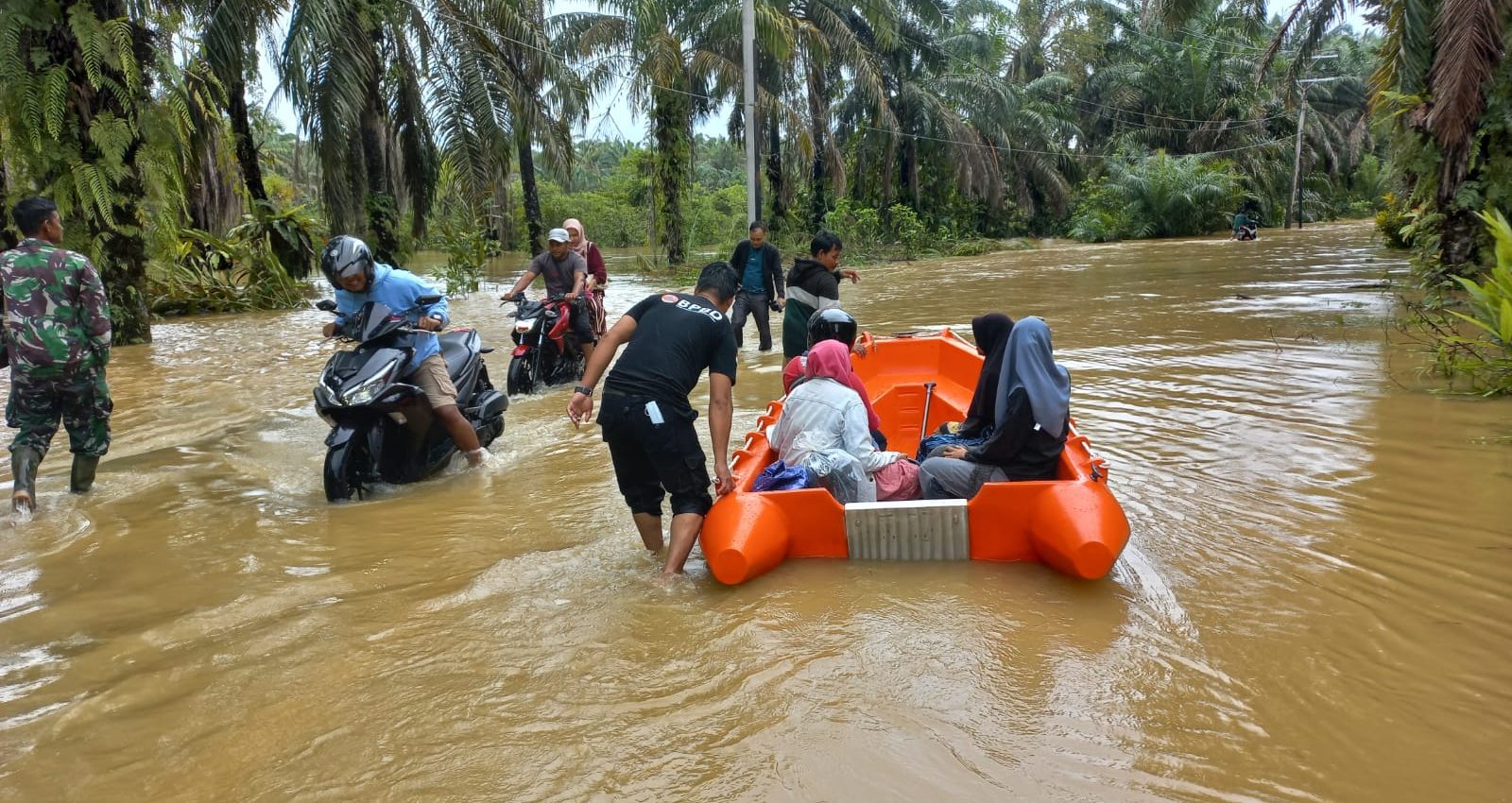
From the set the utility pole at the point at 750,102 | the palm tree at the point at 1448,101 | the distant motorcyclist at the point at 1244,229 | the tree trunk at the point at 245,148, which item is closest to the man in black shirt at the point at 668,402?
the palm tree at the point at 1448,101

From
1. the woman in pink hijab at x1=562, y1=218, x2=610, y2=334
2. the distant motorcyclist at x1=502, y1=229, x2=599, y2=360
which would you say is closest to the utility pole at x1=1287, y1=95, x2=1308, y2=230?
the woman in pink hijab at x1=562, y1=218, x2=610, y2=334

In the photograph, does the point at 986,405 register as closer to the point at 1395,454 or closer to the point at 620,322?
the point at 620,322

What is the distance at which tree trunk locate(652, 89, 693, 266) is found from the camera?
73.6 ft

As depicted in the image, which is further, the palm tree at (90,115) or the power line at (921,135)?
the power line at (921,135)

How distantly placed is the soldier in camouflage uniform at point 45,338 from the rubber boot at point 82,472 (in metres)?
0.21

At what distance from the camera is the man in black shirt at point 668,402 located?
407 centimetres

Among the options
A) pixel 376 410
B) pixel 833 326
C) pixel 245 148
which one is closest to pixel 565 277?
pixel 376 410

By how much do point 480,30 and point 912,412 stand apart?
1137 cm

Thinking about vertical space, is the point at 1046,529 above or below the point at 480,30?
below

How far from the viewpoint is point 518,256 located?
3453 centimetres

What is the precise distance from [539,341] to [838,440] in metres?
4.77

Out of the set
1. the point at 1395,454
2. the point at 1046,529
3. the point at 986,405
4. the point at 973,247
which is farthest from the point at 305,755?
Answer: the point at 973,247

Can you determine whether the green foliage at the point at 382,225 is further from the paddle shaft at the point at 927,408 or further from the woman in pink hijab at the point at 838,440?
the woman in pink hijab at the point at 838,440

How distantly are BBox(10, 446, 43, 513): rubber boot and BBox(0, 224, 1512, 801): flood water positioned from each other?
12 cm
